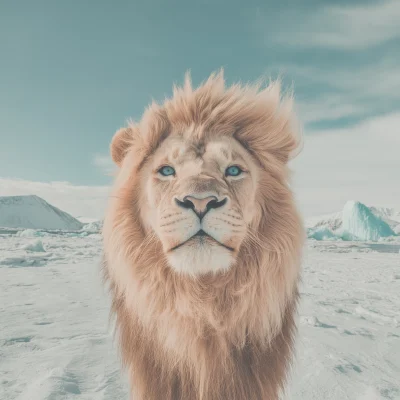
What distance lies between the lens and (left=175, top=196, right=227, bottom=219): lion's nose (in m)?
1.19

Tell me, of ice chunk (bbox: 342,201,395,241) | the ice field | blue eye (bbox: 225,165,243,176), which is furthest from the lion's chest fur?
ice chunk (bbox: 342,201,395,241)

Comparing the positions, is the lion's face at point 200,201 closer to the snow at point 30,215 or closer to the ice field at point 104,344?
the ice field at point 104,344

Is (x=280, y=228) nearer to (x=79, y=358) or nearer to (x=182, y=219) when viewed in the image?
(x=182, y=219)

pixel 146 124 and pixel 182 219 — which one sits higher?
pixel 146 124

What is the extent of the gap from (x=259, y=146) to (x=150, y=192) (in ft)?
1.75

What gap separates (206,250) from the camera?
123cm

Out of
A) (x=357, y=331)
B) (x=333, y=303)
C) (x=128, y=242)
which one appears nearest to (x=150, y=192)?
(x=128, y=242)

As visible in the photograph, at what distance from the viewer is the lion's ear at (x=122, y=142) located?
5.63ft

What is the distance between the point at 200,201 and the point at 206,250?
18cm

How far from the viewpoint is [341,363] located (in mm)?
2043

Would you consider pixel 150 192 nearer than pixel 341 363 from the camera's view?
Yes

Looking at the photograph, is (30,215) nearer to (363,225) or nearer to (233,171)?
(363,225)

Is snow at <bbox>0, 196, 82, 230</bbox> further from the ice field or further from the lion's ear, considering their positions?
the lion's ear

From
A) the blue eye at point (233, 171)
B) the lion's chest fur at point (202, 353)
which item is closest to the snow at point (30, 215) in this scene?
the lion's chest fur at point (202, 353)
